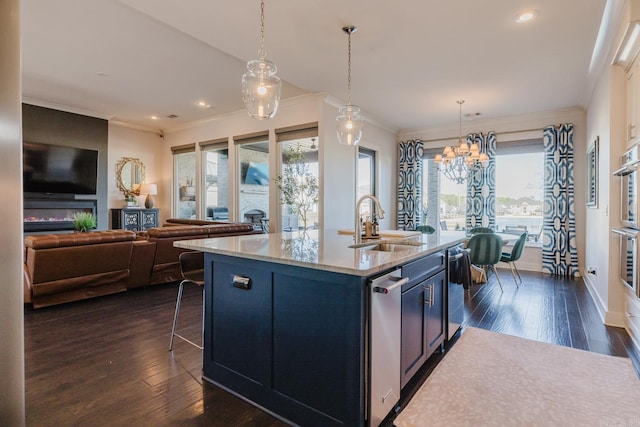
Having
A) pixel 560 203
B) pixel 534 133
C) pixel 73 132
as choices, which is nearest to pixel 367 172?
pixel 534 133

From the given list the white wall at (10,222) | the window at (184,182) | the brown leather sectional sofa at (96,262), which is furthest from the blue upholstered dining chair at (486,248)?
the window at (184,182)

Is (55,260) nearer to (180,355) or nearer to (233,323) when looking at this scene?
(180,355)

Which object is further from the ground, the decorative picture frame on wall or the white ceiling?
the white ceiling

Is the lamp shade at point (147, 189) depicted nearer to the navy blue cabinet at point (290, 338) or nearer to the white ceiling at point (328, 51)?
the white ceiling at point (328, 51)

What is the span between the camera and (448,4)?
9.22ft

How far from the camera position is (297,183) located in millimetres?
5828

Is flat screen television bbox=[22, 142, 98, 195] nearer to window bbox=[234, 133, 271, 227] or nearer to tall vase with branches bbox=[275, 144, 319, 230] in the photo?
window bbox=[234, 133, 271, 227]

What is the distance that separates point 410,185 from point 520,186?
6.76 feet

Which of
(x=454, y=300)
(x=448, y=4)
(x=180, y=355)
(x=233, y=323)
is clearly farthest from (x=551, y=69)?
(x=180, y=355)

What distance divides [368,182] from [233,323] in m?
5.17

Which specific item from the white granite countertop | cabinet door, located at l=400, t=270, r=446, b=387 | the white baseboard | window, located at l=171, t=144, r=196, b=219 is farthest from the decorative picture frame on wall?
window, located at l=171, t=144, r=196, b=219

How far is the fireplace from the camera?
6137 millimetres

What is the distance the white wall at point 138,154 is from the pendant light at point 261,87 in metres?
6.33

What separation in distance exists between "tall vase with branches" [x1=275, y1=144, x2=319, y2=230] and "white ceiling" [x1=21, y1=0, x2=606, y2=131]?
3.49 ft
